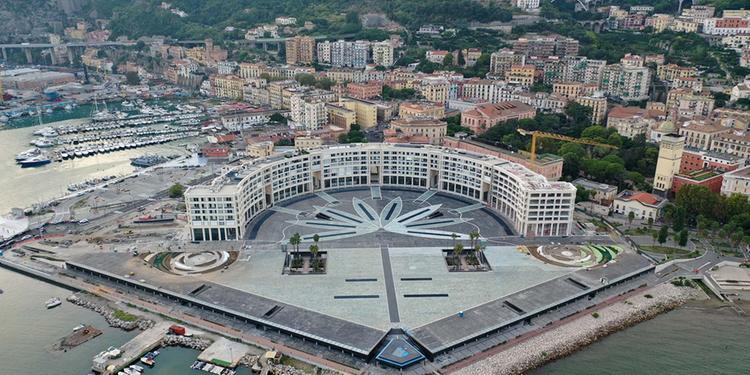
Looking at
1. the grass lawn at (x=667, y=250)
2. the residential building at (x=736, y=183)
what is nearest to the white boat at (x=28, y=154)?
the grass lawn at (x=667, y=250)

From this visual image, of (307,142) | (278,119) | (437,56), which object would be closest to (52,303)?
(307,142)

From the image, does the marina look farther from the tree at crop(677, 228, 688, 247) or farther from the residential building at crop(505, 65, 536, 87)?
the tree at crop(677, 228, 688, 247)

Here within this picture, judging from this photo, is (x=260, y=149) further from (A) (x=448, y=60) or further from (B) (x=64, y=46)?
(B) (x=64, y=46)

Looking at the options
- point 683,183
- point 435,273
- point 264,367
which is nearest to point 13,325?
point 264,367

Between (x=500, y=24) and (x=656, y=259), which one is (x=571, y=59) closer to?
(x=500, y=24)

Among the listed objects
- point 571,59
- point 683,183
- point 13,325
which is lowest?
point 13,325

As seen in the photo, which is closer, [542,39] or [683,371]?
[683,371]
